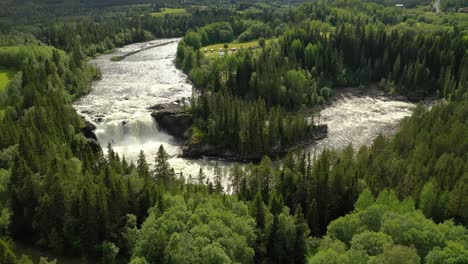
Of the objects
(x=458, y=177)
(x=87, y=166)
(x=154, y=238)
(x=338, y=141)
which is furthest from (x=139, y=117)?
(x=458, y=177)

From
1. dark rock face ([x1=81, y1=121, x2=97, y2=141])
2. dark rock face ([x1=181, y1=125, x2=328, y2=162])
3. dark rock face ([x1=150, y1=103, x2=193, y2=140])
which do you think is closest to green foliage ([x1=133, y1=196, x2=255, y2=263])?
dark rock face ([x1=181, y1=125, x2=328, y2=162])

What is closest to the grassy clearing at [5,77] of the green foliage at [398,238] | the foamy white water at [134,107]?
the foamy white water at [134,107]

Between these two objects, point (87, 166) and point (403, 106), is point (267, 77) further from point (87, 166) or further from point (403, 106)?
point (87, 166)

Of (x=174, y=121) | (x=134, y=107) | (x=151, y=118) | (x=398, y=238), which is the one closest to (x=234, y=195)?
(x=398, y=238)

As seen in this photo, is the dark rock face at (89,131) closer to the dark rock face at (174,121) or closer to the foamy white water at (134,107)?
the foamy white water at (134,107)

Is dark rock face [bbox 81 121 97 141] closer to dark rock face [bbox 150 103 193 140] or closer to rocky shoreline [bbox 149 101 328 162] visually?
dark rock face [bbox 150 103 193 140]
